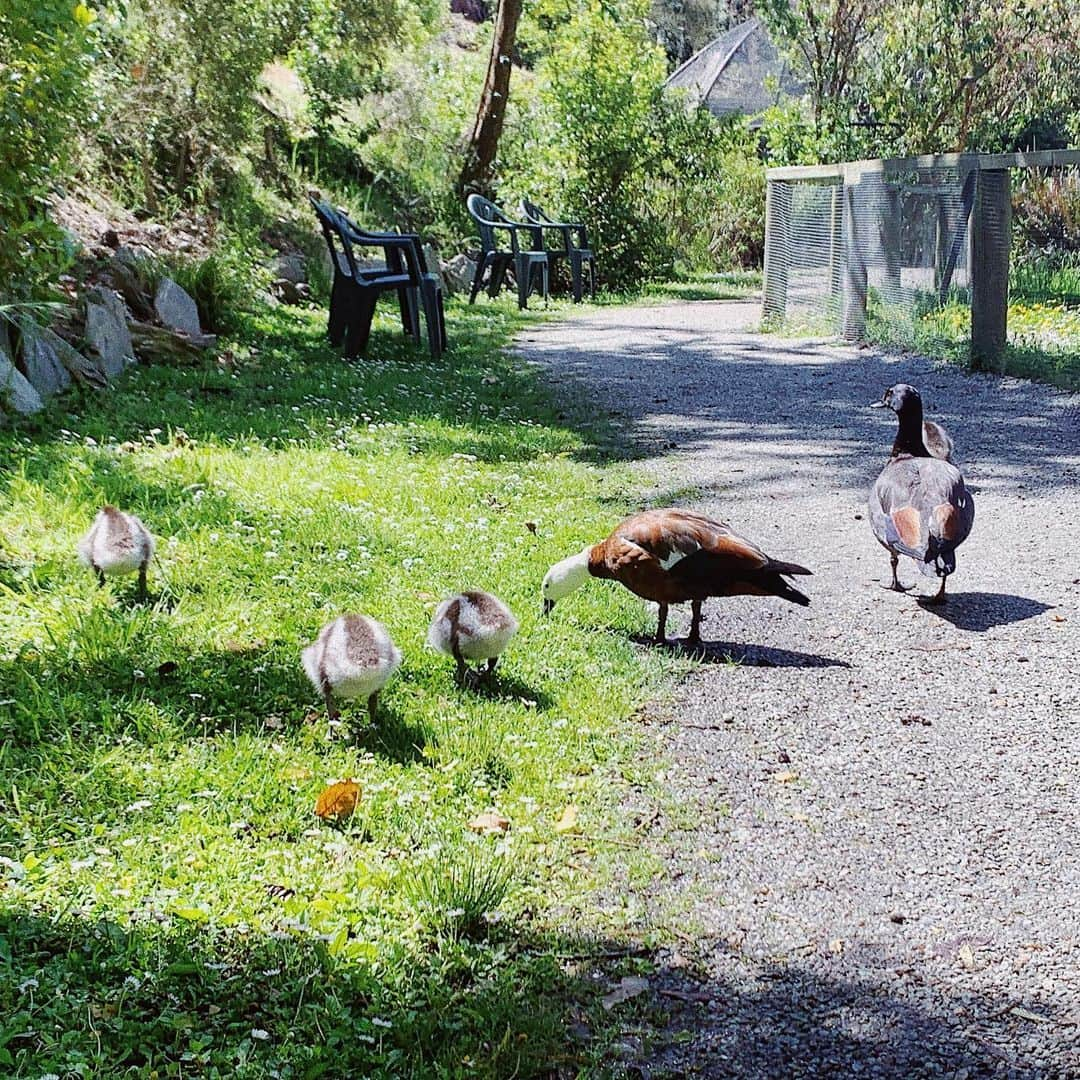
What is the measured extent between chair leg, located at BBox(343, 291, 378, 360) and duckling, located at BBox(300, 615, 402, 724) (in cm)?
876

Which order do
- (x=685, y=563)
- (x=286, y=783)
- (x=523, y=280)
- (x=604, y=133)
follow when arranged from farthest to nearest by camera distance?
(x=604, y=133)
(x=523, y=280)
(x=685, y=563)
(x=286, y=783)

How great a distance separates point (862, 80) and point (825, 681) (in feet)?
66.6

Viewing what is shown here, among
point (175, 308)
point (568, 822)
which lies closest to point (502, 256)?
point (175, 308)

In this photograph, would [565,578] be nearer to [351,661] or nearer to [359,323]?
[351,661]

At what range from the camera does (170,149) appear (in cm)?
1579

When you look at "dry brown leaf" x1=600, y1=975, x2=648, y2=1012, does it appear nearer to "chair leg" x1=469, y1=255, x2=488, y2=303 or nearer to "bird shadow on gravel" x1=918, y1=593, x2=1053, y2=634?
"bird shadow on gravel" x1=918, y1=593, x2=1053, y2=634

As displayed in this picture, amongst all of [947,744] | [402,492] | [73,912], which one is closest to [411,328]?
[402,492]

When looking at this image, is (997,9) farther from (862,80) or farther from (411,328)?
(411,328)

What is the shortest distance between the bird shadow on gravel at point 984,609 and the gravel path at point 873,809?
2 cm

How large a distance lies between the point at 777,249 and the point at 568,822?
1386 centimetres

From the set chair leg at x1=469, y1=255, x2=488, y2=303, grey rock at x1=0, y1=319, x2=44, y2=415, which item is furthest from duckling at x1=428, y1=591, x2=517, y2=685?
chair leg at x1=469, y1=255, x2=488, y2=303

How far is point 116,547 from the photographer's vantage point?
535 centimetres

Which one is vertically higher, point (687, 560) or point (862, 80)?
point (862, 80)

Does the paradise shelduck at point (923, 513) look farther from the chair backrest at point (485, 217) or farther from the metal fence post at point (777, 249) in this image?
the chair backrest at point (485, 217)
